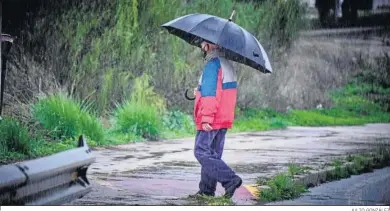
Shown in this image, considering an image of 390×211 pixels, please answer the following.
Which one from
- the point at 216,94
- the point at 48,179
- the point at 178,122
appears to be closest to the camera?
the point at 48,179

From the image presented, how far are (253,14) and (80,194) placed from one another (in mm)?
2882

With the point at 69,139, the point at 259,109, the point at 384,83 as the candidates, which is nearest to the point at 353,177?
the point at 384,83

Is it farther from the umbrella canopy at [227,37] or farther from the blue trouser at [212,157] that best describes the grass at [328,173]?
the umbrella canopy at [227,37]

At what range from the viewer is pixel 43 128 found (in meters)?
7.79

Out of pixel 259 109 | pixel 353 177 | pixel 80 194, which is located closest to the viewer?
pixel 80 194

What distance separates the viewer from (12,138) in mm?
7387

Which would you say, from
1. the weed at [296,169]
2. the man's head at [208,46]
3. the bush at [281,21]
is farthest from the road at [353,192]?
the bush at [281,21]

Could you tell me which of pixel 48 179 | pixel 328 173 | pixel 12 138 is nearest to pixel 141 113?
pixel 12 138

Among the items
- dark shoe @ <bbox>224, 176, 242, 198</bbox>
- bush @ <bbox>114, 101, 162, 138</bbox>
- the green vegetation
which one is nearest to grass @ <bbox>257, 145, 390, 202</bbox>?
the green vegetation

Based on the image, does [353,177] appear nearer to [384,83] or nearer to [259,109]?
[384,83]

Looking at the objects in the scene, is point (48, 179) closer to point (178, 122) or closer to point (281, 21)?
point (178, 122)

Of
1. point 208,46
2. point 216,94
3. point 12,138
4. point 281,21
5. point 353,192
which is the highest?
point 281,21

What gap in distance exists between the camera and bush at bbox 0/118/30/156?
7.36 meters

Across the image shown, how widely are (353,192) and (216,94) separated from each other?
1435 mm
